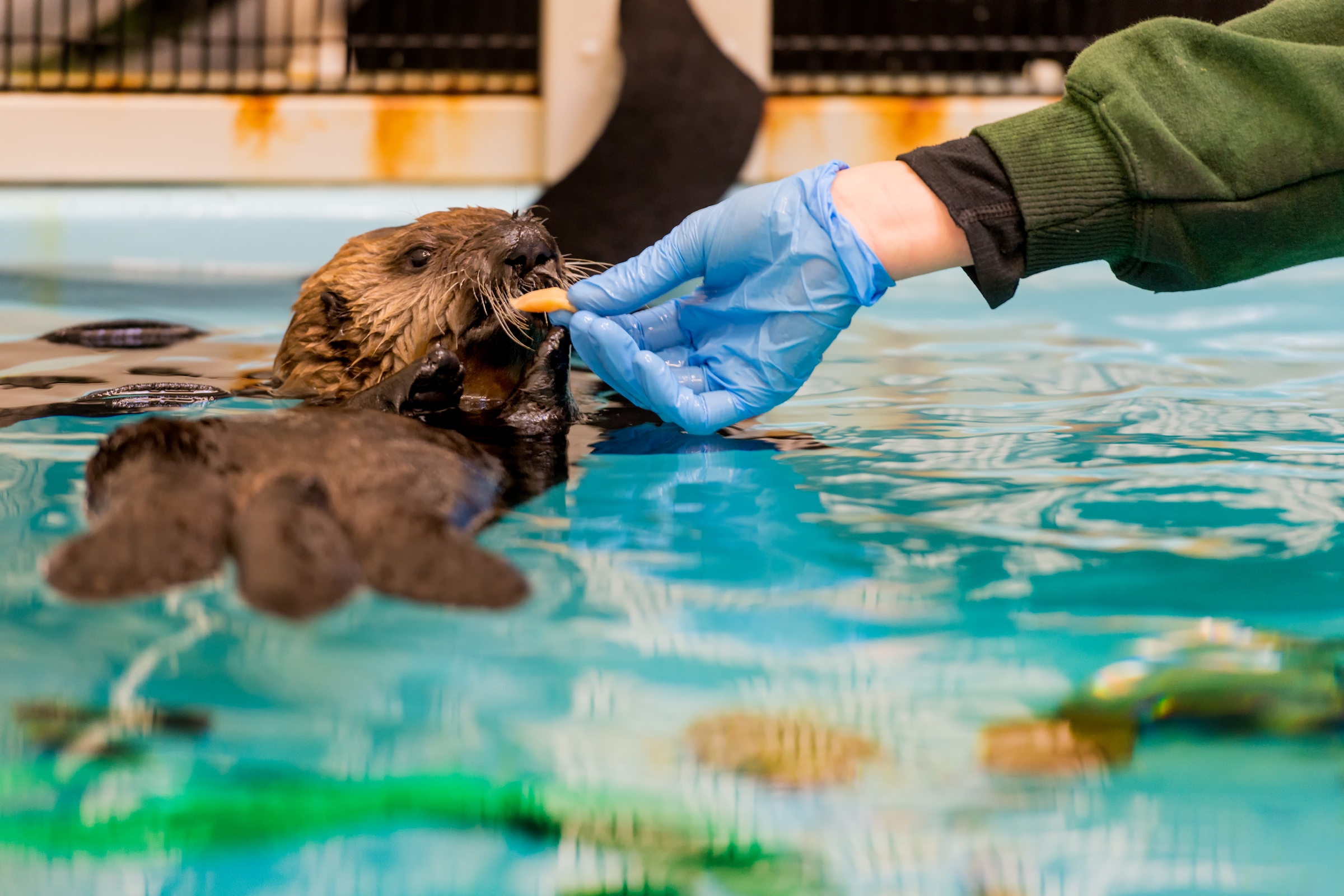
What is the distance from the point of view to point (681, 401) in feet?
8.81

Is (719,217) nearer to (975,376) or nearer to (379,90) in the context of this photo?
(975,376)

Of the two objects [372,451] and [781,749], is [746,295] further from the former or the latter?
[781,749]

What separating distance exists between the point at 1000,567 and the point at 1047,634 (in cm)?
30

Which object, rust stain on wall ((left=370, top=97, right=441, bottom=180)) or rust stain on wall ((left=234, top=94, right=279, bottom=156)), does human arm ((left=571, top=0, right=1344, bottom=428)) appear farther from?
rust stain on wall ((left=234, top=94, right=279, bottom=156))

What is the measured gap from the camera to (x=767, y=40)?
600 cm

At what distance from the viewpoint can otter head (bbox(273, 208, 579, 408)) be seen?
10.1 feet

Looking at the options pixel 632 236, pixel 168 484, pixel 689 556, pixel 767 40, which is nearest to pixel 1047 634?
pixel 689 556

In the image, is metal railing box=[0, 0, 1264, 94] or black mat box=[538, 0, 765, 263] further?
metal railing box=[0, 0, 1264, 94]

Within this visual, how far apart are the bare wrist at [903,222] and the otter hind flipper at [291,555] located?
128cm

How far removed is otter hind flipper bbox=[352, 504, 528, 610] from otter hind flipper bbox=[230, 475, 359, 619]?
0.13ft

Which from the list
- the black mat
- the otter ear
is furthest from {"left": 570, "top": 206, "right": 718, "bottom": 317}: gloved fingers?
the black mat

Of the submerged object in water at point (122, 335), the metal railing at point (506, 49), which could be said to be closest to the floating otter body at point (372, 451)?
the submerged object in water at point (122, 335)

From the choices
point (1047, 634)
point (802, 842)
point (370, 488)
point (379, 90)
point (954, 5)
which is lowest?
point (802, 842)

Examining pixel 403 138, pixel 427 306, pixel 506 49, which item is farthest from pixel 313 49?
pixel 427 306
